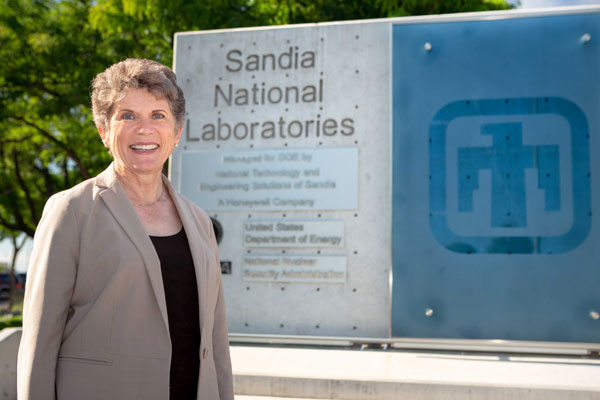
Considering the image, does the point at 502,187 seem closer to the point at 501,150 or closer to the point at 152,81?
the point at 501,150

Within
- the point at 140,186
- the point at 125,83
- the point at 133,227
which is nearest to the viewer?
the point at 133,227

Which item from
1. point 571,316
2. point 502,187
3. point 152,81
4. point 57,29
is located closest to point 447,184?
point 502,187

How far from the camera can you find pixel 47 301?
6.32 ft

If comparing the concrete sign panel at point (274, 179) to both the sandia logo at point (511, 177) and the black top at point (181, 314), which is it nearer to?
the sandia logo at point (511, 177)

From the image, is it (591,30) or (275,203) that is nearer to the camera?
(591,30)

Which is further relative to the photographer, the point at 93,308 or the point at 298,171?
the point at 298,171

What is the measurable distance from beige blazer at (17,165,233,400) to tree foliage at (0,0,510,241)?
362 inches

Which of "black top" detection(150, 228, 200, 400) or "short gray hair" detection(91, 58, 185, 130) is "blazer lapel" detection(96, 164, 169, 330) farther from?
"short gray hair" detection(91, 58, 185, 130)

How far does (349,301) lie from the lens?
6.08 m

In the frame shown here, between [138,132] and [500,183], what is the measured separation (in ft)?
14.2

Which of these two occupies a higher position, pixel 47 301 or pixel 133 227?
pixel 133 227

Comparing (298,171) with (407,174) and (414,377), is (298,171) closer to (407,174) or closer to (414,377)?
(407,174)

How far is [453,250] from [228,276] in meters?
2.28

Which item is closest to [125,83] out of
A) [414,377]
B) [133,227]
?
[133,227]
